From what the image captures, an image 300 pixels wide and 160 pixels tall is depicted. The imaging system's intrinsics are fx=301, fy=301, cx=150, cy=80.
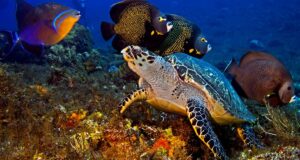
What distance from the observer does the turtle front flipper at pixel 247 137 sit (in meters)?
4.18

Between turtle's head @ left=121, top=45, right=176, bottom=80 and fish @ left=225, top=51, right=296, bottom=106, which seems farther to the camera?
fish @ left=225, top=51, right=296, bottom=106

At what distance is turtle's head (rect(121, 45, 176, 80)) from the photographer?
3.81m

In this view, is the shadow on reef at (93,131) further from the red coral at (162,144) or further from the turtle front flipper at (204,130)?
the turtle front flipper at (204,130)

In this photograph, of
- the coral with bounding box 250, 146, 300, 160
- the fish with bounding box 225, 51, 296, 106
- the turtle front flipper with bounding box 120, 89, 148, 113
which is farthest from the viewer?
the fish with bounding box 225, 51, 296, 106

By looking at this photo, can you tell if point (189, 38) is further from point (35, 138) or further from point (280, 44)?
point (280, 44)

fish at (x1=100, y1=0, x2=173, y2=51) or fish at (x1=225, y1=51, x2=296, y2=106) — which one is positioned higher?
fish at (x1=100, y1=0, x2=173, y2=51)

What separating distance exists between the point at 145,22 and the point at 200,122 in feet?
7.81

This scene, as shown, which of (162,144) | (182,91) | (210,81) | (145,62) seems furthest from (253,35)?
(162,144)

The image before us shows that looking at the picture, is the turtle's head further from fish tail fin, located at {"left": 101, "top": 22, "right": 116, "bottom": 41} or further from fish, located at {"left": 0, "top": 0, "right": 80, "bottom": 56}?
fish tail fin, located at {"left": 101, "top": 22, "right": 116, "bottom": 41}

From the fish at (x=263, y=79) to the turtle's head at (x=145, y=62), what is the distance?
1346 millimetres

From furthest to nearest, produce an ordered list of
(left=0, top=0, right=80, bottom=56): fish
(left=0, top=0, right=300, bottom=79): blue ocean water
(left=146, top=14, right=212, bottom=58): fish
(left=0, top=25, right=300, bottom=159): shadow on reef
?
1. (left=0, top=0, right=300, bottom=79): blue ocean water
2. (left=146, top=14, right=212, bottom=58): fish
3. (left=0, top=0, right=80, bottom=56): fish
4. (left=0, top=25, right=300, bottom=159): shadow on reef

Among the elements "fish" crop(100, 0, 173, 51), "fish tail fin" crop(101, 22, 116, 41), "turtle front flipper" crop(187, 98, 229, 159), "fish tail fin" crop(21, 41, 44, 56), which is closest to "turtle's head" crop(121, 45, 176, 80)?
"turtle front flipper" crop(187, 98, 229, 159)

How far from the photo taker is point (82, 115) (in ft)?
14.5

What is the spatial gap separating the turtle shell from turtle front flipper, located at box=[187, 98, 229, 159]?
1.36ft
